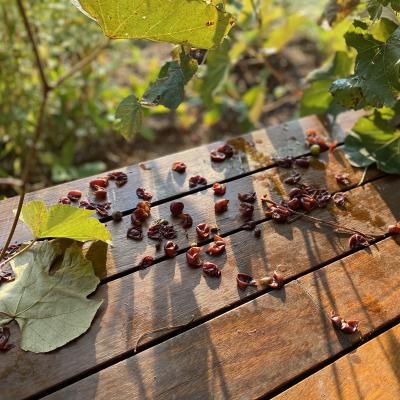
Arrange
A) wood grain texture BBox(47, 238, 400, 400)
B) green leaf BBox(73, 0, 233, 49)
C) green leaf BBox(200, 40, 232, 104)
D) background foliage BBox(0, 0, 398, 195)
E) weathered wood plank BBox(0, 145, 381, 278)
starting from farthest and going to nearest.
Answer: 1. green leaf BBox(200, 40, 232, 104)
2. background foliage BBox(0, 0, 398, 195)
3. weathered wood plank BBox(0, 145, 381, 278)
4. green leaf BBox(73, 0, 233, 49)
5. wood grain texture BBox(47, 238, 400, 400)

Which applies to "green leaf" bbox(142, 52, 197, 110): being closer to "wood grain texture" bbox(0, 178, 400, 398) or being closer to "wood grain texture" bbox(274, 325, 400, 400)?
"wood grain texture" bbox(0, 178, 400, 398)

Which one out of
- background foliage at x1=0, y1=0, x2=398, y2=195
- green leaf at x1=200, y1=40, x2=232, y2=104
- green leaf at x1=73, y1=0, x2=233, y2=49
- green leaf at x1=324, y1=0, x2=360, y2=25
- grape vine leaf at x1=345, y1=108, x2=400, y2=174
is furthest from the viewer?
green leaf at x1=200, y1=40, x2=232, y2=104

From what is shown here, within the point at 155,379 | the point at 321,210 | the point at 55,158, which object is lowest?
the point at 155,379

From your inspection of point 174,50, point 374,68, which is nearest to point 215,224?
point 174,50

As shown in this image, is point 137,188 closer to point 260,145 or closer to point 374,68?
point 260,145

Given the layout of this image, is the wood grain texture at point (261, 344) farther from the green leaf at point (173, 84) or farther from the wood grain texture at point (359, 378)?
the green leaf at point (173, 84)

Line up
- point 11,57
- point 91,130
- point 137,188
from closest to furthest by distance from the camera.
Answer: point 137,188
point 11,57
point 91,130

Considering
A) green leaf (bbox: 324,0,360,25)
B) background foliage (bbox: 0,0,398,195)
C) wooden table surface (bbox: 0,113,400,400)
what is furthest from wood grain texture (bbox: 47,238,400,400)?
green leaf (bbox: 324,0,360,25)
